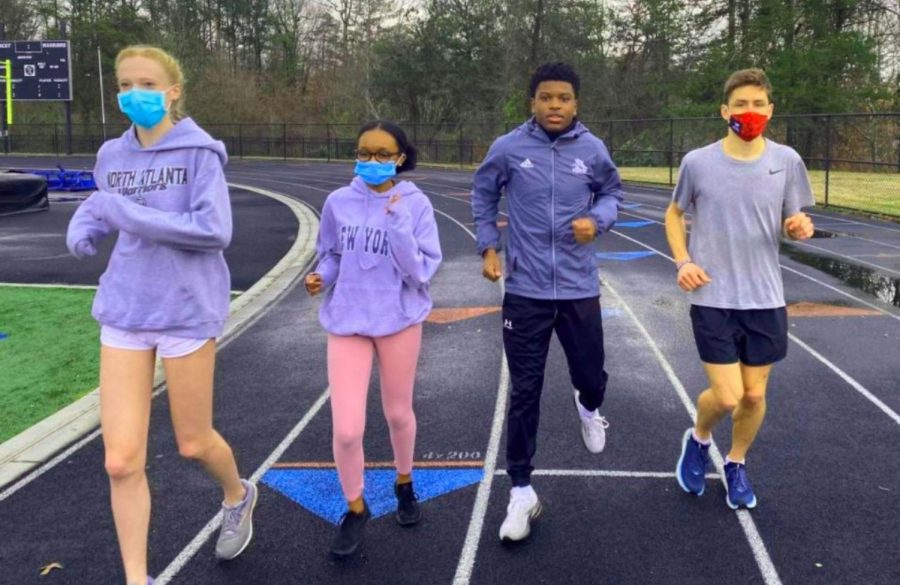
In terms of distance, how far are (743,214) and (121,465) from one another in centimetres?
266

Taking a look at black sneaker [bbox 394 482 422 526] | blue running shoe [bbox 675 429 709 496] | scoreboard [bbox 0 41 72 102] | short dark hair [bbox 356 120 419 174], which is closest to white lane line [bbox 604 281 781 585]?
blue running shoe [bbox 675 429 709 496]

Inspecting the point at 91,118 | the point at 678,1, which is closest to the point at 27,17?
the point at 91,118

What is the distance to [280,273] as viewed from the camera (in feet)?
35.9

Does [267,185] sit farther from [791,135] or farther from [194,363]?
[194,363]

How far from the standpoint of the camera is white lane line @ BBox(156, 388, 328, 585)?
350 centimetres

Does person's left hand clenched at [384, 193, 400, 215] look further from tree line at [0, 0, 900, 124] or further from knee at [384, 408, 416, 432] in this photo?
tree line at [0, 0, 900, 124]

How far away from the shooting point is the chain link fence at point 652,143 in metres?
22.7

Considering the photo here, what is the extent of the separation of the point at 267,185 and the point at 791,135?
55.1 feet

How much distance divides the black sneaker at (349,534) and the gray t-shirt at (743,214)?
1.74 m

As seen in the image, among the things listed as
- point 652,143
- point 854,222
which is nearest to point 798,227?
point 854,222

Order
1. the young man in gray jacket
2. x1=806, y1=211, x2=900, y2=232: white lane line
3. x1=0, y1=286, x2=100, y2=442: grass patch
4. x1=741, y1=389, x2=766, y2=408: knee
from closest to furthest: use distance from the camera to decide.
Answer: the young man in gray jacket < x1=741, y1=389, x2=766, y2=408: knee < x1=0, y1=286, x2=100, y2=442: grass patch < x1=806, y1=211, x2=900, y2=232: white lane line

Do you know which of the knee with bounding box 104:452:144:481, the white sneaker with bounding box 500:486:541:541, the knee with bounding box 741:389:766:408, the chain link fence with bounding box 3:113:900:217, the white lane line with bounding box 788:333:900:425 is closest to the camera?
the knee with bounding box 104:452:144:481

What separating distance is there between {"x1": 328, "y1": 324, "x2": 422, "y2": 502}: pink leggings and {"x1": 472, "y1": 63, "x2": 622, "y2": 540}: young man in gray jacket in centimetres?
50

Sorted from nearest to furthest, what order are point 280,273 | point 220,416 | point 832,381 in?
point 220,416, point 832,381, point 280,273
